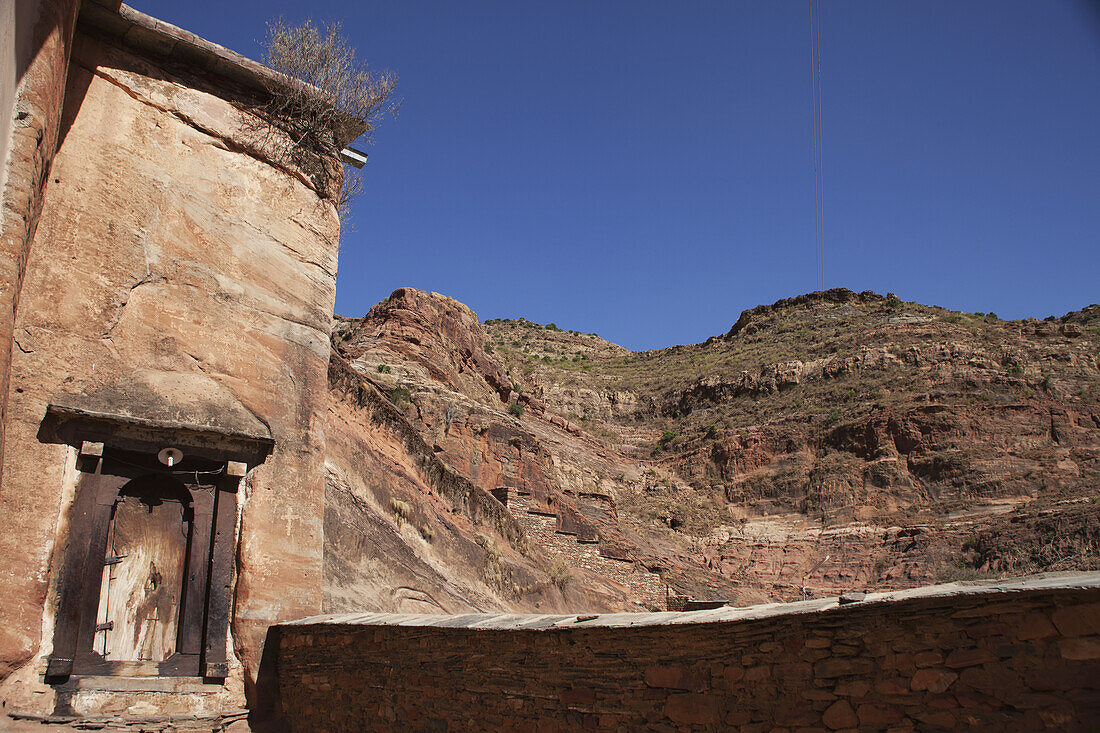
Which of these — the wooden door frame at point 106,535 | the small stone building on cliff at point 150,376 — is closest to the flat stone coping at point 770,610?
the wooden door frame at point 106,535

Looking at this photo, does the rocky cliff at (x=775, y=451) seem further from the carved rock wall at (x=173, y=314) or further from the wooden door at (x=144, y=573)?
the wooden door at (x=144, y=573)

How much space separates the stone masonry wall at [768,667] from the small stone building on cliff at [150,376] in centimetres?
190

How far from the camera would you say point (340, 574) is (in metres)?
9.13

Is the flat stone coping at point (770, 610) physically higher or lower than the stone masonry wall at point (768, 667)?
higher

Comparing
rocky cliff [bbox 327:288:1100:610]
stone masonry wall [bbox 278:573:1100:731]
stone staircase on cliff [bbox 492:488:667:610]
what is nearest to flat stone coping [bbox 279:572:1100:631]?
stone masonry wall [bbox 278:573:1100:731]

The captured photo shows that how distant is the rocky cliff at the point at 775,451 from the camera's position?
27.2 meters

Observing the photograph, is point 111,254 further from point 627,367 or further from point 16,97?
point 627,367

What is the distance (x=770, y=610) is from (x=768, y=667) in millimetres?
299

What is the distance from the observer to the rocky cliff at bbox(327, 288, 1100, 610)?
27.2 metres

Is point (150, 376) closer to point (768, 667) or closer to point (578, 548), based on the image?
point (768, 667)

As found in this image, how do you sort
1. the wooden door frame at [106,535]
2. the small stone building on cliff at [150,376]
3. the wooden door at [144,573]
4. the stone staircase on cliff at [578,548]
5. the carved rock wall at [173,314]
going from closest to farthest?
the small stone building on cliff at [150,376]
the wooden door frame at [106,535]
the carved rock wall at [173,314]
the wooden door at [144,573]
the stone staircase on cliff at [578,548]

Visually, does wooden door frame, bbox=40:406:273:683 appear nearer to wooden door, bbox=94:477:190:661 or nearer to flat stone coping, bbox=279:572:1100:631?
wooden door, bbox=94:477:190:661

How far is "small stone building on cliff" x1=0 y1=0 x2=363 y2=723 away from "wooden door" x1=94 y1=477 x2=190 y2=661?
2cm

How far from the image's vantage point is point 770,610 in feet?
14.8
